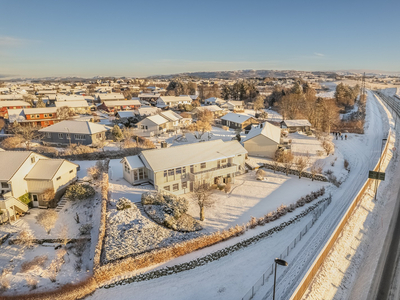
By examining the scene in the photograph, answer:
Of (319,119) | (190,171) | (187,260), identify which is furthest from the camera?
(319,119)

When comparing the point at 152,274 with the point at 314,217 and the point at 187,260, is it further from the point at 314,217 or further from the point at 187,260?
the point at 314,217

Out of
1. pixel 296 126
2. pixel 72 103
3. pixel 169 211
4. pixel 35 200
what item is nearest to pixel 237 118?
pixel 296 126

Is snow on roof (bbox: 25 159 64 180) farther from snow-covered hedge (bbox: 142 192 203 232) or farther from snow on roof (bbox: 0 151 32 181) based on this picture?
snow-covered hedge (bbox: 142 192 203 232)

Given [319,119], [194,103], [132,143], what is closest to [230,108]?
[194,103]

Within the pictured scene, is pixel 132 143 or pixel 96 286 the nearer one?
pixel 96 286

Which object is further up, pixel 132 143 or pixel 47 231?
pixel 132 143

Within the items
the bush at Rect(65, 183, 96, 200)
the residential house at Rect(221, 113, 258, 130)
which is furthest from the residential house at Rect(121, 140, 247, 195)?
the residential house at Rect(221, 113, 258, 130)

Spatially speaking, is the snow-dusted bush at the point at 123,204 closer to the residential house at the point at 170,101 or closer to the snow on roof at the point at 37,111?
the snow on roof at the point at 37,111
